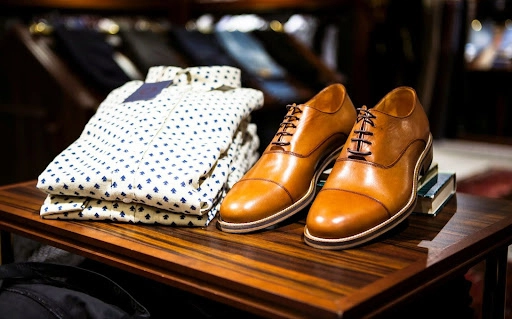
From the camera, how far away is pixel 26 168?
9.52 feet

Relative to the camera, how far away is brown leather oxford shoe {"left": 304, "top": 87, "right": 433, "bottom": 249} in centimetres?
89

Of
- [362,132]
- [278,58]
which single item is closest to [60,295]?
[362,132]

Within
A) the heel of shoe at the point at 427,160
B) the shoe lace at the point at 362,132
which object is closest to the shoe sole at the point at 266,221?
the shoe lace at the point at 362,132

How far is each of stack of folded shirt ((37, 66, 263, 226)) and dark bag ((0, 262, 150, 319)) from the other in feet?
0.34

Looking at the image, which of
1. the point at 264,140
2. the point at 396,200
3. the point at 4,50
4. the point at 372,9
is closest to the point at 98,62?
the point at 4,50

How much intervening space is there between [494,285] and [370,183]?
34 cm

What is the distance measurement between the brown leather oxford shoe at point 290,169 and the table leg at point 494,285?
1.09 ft

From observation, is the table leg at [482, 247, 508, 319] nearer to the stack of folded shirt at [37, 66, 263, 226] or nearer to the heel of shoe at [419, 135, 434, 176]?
the heel of shoe at [419, 135, 434, 176]

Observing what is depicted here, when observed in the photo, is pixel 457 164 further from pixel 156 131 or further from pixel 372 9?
pixel 156 131

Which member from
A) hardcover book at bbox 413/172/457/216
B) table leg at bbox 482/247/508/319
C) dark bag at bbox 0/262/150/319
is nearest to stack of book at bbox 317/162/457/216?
hardcover book at bbox 413/172/457/216

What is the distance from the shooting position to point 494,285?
1084 millimetres

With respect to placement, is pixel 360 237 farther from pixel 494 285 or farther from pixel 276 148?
pixel 494 285

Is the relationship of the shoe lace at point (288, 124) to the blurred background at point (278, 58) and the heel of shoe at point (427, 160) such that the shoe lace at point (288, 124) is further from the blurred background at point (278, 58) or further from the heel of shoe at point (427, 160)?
the blurred background at point (278, 58)

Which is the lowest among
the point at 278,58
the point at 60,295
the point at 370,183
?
the point at 278,58
